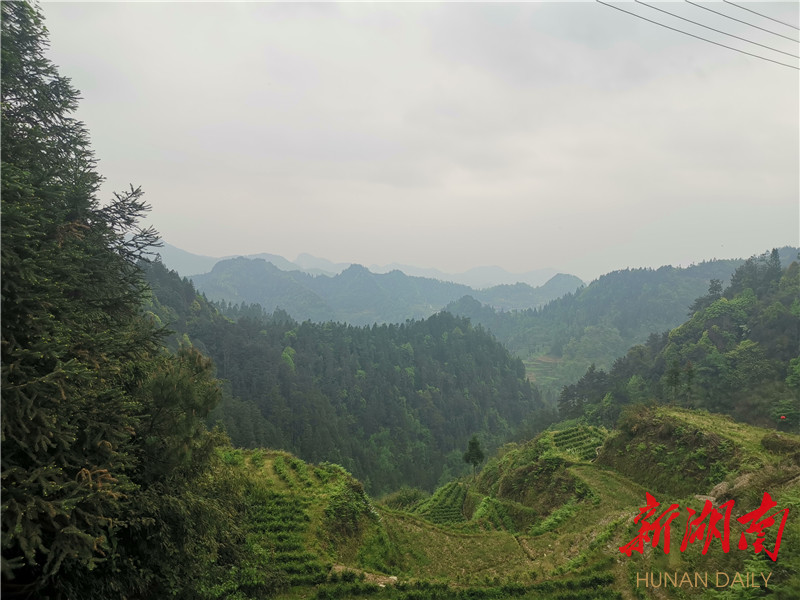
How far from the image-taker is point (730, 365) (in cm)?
6662

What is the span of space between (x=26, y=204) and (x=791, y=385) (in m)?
83.6

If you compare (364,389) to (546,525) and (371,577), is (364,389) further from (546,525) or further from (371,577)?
(371,577)

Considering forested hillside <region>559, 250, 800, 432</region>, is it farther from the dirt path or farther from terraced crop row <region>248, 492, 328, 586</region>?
terraced crop row <region>248, 492, 328, 586</region>

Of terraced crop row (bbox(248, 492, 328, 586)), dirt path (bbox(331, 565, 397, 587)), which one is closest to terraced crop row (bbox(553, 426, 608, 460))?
dirt path (bbox(331, 565, 397, 587))

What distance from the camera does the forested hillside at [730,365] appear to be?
56688mm

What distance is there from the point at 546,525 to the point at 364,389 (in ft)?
314

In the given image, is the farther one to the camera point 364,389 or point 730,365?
point 364,389

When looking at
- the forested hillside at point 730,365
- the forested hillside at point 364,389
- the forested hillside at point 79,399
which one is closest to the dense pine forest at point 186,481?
the forested hillside at point 79,399

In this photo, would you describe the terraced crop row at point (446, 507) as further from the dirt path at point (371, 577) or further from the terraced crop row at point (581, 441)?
the dirt path at point (371, 577)

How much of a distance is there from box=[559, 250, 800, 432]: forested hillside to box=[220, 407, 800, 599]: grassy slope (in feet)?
97.9

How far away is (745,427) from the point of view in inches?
1214

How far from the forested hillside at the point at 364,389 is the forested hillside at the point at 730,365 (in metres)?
21.2

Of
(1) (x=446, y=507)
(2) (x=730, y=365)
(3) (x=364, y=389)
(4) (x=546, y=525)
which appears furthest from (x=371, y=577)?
(3) (x=364, y=389)

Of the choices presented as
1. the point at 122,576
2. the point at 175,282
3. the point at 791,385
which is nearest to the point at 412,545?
the point at 122,576
